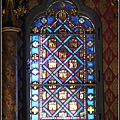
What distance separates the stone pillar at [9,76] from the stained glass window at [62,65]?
0.45m

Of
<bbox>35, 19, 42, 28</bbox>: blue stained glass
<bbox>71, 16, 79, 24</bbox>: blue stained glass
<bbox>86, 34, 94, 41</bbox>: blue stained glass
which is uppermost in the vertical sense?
<bbox>71, 16, 79, 24</bbox>: blue stained glass

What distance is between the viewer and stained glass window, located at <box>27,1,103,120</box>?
5672mm

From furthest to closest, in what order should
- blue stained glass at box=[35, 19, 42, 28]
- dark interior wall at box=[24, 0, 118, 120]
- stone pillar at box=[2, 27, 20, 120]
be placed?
blue stained glass at box=[35, 19, 42, 28]
dark interior wall at box=[24, 0, 118, 120]
stone pillar at box=[2, 27, 20, 120]

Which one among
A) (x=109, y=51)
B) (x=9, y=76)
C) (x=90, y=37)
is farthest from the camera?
(x=90, y=37)

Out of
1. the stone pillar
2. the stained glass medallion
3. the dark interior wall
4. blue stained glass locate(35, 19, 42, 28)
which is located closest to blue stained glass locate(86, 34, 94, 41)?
the stained glass medallion

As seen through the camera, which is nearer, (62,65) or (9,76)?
(9,76)

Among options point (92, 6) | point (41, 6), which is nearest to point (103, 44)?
point (92, 6)

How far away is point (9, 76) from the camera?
17.0 feet

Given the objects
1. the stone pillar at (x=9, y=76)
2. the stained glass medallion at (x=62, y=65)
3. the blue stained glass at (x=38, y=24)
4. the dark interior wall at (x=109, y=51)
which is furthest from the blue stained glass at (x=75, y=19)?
the stone pillar at (x=9, y=76)

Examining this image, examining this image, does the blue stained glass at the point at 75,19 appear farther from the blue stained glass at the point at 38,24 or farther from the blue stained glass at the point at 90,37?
the blue stained glass at the point at 38,24

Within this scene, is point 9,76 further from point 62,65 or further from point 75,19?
point 75,19

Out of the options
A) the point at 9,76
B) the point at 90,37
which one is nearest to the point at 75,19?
the point at 90,37

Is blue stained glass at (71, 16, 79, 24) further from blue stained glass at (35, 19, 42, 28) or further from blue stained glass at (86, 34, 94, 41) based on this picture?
blue stained glass at (35, 19, 42, 28)

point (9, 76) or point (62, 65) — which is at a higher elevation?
point (62, 65)
